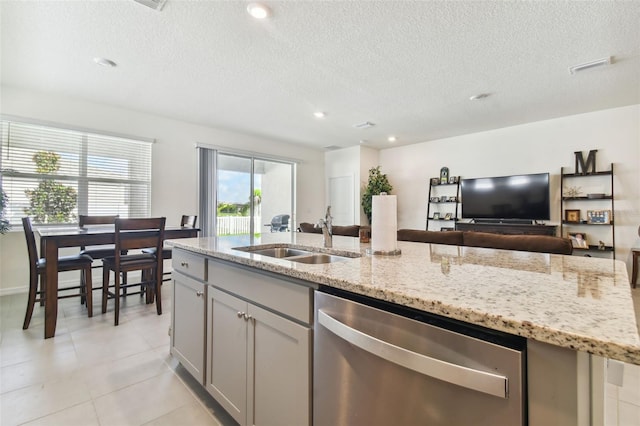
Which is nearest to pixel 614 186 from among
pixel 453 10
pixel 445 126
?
pixel 445 126

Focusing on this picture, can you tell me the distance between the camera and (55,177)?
3775 mm

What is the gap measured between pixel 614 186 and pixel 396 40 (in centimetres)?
413

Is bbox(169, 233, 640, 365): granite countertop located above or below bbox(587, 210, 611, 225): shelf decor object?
below

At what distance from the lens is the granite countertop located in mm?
520

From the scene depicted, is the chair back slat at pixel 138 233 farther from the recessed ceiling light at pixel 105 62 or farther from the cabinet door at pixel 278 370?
the cabinet door at pixel 278 370

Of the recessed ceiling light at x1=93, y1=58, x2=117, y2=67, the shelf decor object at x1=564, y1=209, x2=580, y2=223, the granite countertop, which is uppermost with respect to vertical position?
the recessed ceiling light at x1=93, y1=58, x2=117, y2=67

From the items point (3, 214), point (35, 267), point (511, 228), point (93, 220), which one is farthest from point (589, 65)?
point (3, 214)

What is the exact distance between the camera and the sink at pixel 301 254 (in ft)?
5.16

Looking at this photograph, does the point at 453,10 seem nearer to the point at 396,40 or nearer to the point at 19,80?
the point at 396,40

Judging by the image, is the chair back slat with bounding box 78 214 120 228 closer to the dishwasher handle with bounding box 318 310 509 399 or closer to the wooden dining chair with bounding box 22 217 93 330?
the wooden dining chair with bounding box 22 217 93 330

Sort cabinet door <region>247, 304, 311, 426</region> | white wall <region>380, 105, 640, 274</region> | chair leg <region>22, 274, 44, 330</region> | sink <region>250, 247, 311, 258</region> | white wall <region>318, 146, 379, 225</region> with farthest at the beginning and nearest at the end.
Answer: white wall <region>318, 146, 379, 225</region> → white wall <region>380, 105, 640, 274</region> → chair leg <region>22, 274, 44, 330</region> → sink <region>250, 247, 311, 258</region> → cabinet door <region>247, 304, 311, 426</region>

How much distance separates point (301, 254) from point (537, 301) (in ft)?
4.25

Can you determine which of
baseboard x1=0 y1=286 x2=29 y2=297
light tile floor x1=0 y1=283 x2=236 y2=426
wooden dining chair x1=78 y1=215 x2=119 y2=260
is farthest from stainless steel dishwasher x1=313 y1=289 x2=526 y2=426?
baseboard x1=0 y1=286 x2=29 y2=297

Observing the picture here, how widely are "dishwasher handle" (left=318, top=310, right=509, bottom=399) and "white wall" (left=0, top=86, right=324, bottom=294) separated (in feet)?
15.1
